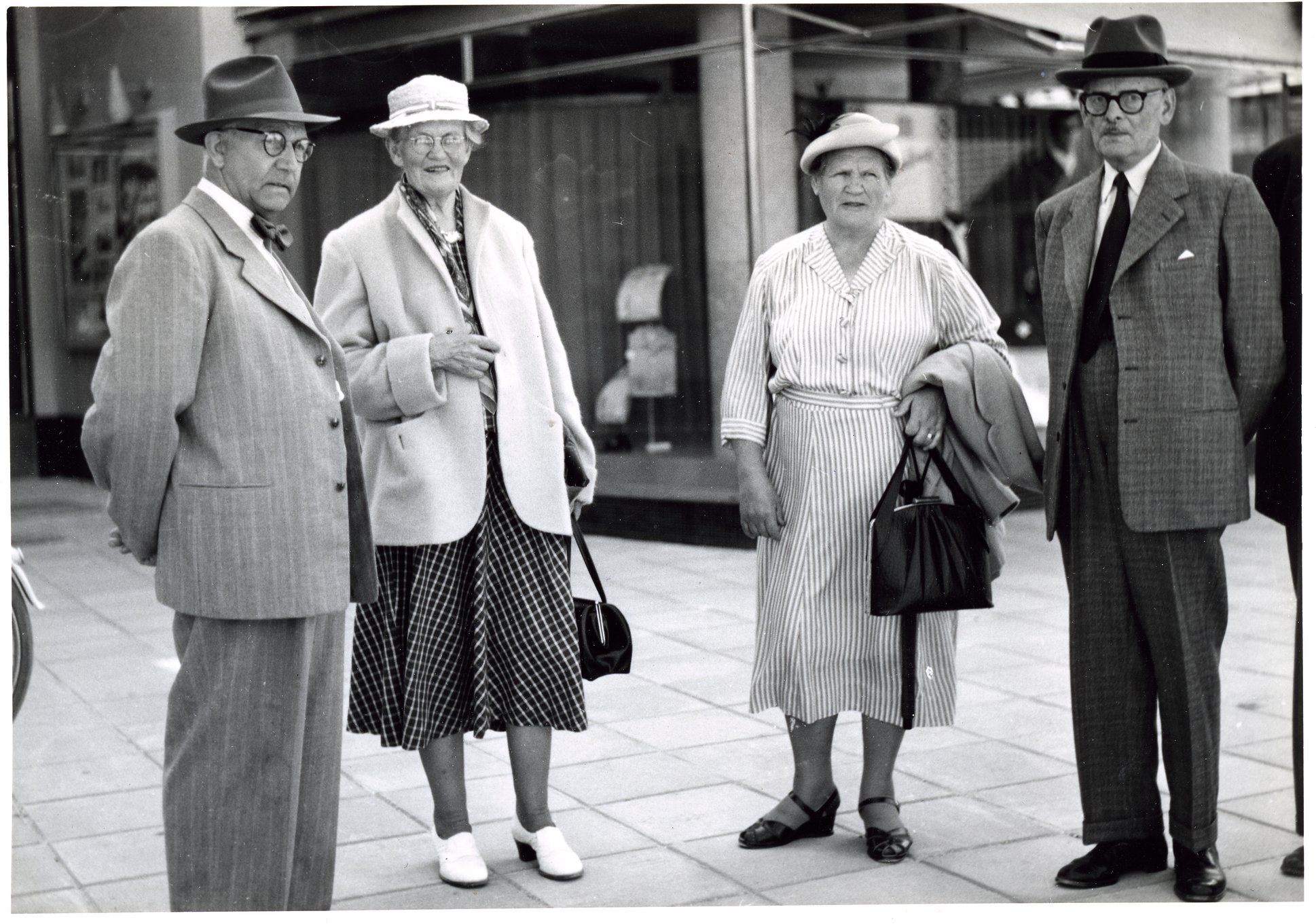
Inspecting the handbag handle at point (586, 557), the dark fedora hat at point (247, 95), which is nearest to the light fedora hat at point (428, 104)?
the dark fedora hat at point (247, 95)

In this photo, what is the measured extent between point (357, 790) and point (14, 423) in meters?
9.96

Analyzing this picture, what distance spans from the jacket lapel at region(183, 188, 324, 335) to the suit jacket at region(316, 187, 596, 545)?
0.62m

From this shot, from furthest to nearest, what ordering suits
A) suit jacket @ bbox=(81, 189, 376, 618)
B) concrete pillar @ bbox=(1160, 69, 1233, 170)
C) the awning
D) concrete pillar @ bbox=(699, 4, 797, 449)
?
concrete pillar @ bbox=(1160, 69, 1233, 170)
concrete pillar @ bbox=(699, 4, 797, 449)
the awning
suit jacket @ bbox=(81, 189, 376, 618)

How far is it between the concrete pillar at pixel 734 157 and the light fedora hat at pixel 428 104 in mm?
5463

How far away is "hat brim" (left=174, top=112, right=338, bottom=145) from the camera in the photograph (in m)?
3.12

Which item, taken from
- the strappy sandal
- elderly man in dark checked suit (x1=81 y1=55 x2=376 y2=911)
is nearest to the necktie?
the strappy sandal

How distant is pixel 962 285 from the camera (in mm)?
4074

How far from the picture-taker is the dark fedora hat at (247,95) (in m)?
3.12

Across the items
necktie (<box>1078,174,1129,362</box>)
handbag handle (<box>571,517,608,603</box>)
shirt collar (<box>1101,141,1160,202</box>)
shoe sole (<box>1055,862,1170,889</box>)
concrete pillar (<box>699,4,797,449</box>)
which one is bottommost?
shoe sole (<box>1055,862,1170,889</box>)

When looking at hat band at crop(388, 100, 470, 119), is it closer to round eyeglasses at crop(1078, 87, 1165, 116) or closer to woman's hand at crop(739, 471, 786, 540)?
woman's hand at crop(739, 471, 786, 540)

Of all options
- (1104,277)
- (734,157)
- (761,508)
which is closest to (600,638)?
(761,508)

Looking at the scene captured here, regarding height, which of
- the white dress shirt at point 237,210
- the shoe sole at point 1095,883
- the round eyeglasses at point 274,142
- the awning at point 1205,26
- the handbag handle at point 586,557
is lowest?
the shoe sole at point 1095,883

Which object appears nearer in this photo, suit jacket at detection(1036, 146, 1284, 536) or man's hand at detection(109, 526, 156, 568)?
man's hand at detection(109, 526, 156, 568)

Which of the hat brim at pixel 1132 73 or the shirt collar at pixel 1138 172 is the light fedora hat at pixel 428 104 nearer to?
the hat brim at pixel 1132 73
